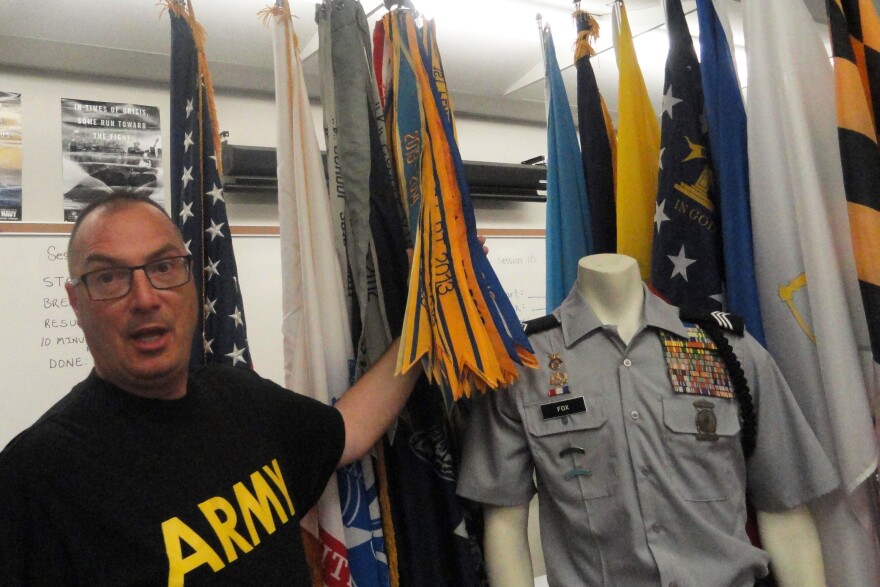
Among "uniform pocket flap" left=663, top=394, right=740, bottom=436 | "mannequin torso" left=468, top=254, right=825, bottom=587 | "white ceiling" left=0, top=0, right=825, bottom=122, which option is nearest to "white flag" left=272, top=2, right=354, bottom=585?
"mannequin torso" left=468, top=254, right=825, bottom=587

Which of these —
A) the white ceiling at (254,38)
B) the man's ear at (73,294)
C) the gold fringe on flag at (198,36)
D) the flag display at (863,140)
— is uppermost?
the white ceiling at (254,38)

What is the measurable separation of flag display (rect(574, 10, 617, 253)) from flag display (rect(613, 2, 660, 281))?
0.25ft

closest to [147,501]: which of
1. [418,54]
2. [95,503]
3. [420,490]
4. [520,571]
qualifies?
[95,503]

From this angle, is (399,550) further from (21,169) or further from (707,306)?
(21,169)

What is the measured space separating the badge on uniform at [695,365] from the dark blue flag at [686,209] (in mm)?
167

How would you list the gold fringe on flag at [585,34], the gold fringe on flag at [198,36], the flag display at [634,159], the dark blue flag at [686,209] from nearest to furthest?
1. the gold fringe on flag at [198,36]
2. the dark blue flag at [686,209]
3. the flag display at [634,159]
4. the gold fringe on flag at [585,34]

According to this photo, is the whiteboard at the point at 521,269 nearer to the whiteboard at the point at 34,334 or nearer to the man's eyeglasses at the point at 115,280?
the whiteboard at the point at 34,334

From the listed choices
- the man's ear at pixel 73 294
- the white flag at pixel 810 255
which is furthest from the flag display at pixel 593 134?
the man's ear at pixel 73 294

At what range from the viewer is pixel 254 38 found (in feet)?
7.88

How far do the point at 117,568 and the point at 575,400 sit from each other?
2.44ft

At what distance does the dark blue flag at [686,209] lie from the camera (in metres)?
1.34

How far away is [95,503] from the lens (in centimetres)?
89

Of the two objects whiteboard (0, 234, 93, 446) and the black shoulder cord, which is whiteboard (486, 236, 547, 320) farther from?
the black shoulder cord

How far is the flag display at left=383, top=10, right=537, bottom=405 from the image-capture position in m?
1.07
